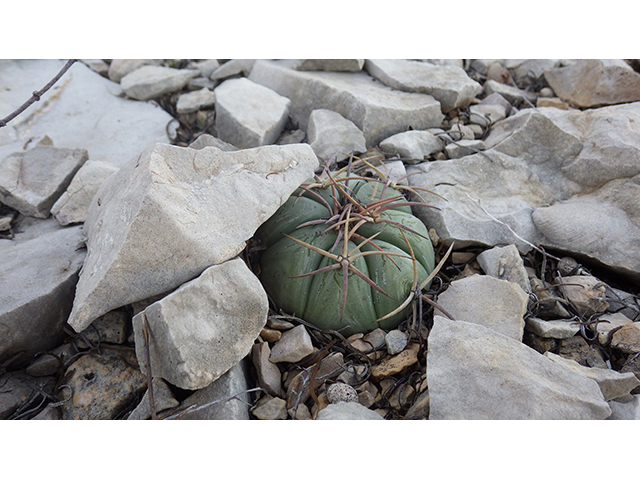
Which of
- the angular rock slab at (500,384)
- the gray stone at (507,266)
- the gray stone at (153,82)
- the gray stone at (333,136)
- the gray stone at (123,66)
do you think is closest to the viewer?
the angular rock slab at (500,384)

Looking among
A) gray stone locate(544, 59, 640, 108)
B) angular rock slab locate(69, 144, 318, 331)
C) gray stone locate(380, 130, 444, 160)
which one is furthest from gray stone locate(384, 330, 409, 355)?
gray stone locate(544, 59, 640, 108)

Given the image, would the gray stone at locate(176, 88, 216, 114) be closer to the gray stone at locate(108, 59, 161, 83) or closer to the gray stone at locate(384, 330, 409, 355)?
the gray stone at locate(108, 59, 161, 83)

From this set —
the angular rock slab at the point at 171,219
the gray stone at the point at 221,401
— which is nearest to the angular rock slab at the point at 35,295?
the angular rock slab at the point at 171,219

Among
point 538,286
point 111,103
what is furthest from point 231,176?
point 111,103

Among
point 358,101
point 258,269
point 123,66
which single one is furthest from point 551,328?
point 123,66

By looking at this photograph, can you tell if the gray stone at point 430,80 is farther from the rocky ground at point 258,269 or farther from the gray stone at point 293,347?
the gray stone at point 293,347

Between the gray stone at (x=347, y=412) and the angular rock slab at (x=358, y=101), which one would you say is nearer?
the gray stone at (x=347, y=412)

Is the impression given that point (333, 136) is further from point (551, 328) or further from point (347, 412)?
point (347, 412)
